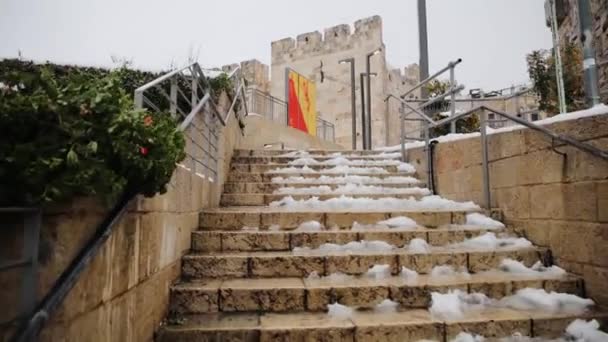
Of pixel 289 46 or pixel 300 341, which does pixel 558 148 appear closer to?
pixel 300 341

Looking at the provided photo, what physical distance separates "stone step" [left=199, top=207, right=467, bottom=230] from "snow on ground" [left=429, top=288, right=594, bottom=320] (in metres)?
1.36

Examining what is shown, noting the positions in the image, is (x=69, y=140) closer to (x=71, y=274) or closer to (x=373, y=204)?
(x=71, y=274)

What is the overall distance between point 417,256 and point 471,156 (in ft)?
6.89

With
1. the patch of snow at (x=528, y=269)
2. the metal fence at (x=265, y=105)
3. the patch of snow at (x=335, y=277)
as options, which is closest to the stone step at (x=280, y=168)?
the patch of snow at (x=528, y=269)

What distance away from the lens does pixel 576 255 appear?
3.18m

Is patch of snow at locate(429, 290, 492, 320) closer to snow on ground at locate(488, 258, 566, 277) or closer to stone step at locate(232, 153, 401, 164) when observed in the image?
snow on ground at locate(488, 258, 566, 277)

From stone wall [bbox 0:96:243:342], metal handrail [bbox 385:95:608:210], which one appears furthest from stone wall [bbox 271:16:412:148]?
stone wall [bbox 0:96:243:342]

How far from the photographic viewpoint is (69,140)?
137cm

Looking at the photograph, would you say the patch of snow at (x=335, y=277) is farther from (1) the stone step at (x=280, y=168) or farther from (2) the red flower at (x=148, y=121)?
(1) the stone step at (x=280, y=168)

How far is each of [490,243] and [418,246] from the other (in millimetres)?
726

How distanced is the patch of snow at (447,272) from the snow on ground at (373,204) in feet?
4.28

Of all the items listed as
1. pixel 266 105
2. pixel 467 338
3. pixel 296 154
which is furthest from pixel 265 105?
pixel 467 338

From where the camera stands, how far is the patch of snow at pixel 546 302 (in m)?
2.74

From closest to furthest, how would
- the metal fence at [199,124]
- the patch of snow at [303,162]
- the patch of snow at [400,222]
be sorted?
the metal fence at [199,124] < the patch of snow at [400,222] < the patch of snow at [303,162]
